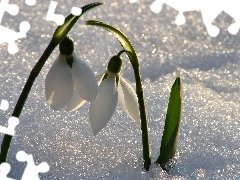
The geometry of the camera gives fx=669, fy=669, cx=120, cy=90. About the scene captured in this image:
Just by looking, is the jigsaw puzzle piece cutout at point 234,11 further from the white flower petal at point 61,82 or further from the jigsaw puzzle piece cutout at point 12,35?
the white flower petal at point 61,82

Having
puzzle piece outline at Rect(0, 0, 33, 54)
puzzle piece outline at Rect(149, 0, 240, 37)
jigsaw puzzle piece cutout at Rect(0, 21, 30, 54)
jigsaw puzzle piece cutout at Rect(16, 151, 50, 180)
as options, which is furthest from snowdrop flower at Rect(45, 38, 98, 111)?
puzzle piece outline at Rect(149, 0, 240, 37)

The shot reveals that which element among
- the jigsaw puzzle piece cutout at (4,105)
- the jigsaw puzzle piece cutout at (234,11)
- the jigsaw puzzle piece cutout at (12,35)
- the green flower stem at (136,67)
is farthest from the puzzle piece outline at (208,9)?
the green flower stem at (136,67)

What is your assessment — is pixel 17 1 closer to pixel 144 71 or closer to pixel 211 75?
pixel 144 71

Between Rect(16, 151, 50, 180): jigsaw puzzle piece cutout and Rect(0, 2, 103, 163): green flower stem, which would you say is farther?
Rect(16, 151, 50, 180): jigsaw puzzle piece cutout

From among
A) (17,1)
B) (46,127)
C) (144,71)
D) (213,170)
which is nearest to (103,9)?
(17,1)

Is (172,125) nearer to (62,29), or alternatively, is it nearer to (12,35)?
(62,29)

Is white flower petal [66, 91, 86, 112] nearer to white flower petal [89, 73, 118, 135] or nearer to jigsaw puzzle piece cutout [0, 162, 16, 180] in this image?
white flower petal [89, 73, 118, 135]
